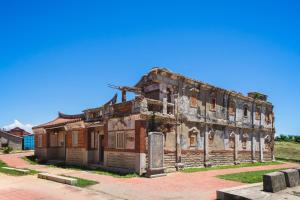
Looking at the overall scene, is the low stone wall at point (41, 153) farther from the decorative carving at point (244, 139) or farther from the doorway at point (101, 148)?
the decorative carving at point (244, 139)

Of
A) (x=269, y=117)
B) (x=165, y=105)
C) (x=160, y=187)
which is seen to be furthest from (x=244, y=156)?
(x=160, y=187)

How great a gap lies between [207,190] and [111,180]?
534 cm

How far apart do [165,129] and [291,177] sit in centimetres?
912

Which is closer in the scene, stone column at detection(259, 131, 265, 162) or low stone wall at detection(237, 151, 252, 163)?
low stone wall at detection(237, 151, 252, 163)

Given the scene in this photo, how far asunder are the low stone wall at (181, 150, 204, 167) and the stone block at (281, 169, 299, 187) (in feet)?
31.2

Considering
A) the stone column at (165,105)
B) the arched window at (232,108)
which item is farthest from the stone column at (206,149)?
the stone column at (165,105)

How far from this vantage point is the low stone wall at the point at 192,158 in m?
20.6

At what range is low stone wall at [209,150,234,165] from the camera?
77.3ft

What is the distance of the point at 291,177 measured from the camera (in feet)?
37.2

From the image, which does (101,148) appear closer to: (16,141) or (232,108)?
(232,108)

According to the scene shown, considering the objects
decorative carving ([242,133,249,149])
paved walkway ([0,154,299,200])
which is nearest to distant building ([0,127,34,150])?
decorative carving ([242,133,249,149])

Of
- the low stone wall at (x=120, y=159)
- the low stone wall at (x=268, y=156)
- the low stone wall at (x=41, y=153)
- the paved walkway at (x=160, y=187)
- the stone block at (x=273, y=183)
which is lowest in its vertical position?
the low stone wall at (x=268, y=156)

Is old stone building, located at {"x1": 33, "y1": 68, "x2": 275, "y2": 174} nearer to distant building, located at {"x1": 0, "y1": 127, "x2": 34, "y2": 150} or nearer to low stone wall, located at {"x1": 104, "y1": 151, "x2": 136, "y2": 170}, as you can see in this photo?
low stone wall, located at {"x1": 104, "y1": 151, "x2": 136, "y2": 170}

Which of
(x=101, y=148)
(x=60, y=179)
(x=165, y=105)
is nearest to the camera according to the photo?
(x=60, y=179)
